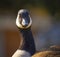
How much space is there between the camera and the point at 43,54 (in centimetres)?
336

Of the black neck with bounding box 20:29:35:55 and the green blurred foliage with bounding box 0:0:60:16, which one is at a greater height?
the green blurred foliage with bounding box 0:0:60:16

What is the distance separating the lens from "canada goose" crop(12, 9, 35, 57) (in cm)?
344

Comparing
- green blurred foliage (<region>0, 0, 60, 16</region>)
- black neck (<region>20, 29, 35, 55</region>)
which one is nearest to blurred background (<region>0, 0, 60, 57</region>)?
green blurred foliage (<region>0, 0, 60, 16</region>)

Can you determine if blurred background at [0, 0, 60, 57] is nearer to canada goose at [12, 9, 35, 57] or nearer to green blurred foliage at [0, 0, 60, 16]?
green blurred foliage at [0, 0, 60, 16]

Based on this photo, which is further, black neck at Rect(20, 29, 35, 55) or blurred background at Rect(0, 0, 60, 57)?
blurred background at Rect(0, 0, 60, 57)

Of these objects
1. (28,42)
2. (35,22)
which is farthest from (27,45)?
(35,22)

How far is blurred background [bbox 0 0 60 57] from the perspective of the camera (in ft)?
18.3

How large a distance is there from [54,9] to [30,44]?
2179mm

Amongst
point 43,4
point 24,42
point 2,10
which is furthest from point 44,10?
point 24,42

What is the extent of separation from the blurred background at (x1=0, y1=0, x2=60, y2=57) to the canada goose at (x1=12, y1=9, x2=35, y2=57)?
6.49 feet

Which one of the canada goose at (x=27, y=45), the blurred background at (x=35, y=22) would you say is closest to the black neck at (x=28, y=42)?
the canada goose at (x=27, y=45)

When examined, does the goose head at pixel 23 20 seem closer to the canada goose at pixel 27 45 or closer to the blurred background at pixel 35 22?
the canada goose at pixel 27 45

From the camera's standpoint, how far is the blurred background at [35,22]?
18.3 ft

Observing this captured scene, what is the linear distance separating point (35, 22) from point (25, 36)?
2264mm
